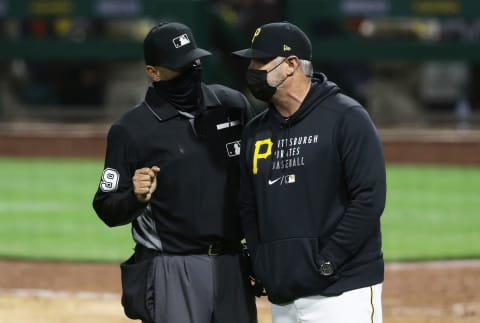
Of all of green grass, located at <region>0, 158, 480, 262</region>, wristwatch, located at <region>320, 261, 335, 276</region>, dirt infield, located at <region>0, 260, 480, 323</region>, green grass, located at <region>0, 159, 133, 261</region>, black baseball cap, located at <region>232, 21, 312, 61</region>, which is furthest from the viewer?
green grass, located at <region>0, 159, 133, 261</region>

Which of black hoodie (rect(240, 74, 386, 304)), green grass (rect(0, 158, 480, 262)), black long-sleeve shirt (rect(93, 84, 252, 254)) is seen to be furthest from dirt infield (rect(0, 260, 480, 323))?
black hoodie (rect(240, 74, 386, 304))

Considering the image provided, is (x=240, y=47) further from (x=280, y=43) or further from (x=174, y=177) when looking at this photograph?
(x=280, y=43)

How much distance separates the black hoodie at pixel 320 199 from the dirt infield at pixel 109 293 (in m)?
3.20

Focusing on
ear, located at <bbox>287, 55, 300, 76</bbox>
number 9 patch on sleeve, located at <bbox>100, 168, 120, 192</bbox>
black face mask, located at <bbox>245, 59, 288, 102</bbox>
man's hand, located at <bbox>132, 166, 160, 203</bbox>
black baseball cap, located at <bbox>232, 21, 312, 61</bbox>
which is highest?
black baseball cap, located at <bbox>232, 21, 312, 61</bbox>

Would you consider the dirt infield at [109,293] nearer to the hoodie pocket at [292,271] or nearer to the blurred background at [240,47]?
the hoodie pocket at [292,271]

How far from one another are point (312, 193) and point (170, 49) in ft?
3.00

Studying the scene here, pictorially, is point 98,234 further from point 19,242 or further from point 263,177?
point 263,177

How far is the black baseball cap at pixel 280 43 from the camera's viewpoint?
13.0 ft

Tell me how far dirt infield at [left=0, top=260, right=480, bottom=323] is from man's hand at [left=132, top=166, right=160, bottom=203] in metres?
3.09

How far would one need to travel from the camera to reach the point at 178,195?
4.30m

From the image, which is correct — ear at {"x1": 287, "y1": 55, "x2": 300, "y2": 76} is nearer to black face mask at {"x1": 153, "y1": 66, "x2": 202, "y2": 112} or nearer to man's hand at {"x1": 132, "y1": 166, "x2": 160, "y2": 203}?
black face mask at {"x1": 153, "y1": 66, "x2": 202, "y2": 112}

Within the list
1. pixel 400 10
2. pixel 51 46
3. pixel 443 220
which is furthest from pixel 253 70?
pixel 51 46

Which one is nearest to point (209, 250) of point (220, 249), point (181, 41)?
point (220, 249)

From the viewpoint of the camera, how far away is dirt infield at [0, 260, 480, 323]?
735 cm
